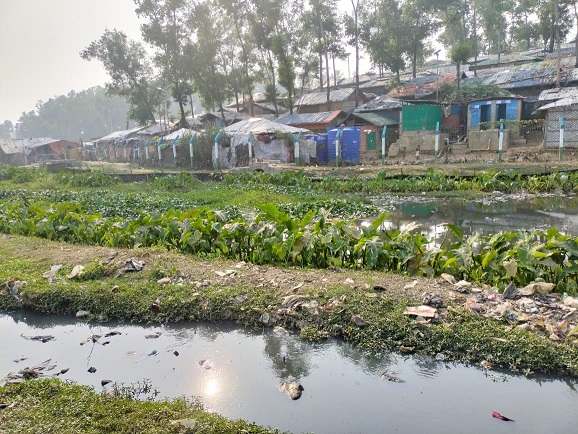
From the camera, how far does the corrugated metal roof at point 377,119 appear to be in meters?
31.3

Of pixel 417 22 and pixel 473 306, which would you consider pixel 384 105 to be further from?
pixel 473 306

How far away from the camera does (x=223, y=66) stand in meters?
44.0

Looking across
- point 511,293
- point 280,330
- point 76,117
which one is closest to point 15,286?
point 280,330

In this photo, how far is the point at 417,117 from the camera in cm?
3055

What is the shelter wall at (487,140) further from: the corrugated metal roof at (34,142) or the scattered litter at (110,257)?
the corrugated metal roof at (34,142)

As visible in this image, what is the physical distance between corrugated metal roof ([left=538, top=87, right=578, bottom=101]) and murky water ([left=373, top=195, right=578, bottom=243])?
15198 mm

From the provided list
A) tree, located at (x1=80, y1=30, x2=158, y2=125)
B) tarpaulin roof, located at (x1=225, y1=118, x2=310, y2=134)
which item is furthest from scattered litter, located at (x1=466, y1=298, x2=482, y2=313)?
tree, located at (x1=80, y1=30, x2=158, y2=125)

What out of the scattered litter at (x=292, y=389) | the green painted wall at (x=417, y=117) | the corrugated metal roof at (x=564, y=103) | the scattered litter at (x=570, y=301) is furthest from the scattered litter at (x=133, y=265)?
the green painted wall at (x=417, y=117)

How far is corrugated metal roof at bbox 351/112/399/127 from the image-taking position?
31.3 meters

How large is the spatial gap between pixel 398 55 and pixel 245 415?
38.9m

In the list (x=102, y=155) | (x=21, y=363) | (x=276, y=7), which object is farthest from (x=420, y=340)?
(x=102, y=155)

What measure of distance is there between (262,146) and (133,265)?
21690 mm

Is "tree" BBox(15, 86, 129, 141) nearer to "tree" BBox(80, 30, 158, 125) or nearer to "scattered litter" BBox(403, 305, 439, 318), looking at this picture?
"tree" BBox(80, 30, 158, 125)

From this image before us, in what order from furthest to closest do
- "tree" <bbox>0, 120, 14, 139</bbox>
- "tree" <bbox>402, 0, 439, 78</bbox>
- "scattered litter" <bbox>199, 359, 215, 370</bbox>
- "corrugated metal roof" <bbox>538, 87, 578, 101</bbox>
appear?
1. "tree" <bbox>0, 120, 14, 139</bbox>
2. "tree" <bbox>402, 0, 439, 78</bbox>
3. "corrugated metal roof" <bbox>538, 87, 578, 101</bbox>
4. "scattered litter" <bbox>199, 359, 215, 370</bbox>
